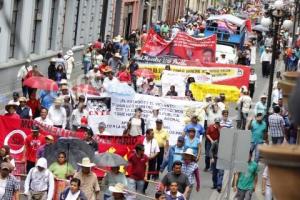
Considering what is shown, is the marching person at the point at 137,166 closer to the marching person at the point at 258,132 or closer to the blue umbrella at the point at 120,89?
the marching person at the point at 258,132

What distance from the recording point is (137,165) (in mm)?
16578

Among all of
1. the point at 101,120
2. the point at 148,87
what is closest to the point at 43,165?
the point at 101,120

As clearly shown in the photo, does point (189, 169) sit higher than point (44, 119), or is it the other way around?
→ point (44, 119)

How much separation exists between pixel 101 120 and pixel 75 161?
547cm

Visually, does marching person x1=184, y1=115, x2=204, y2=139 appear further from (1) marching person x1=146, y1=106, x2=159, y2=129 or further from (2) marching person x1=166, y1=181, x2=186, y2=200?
(2) marching person x1=166, y1=181, x2=186, y2=200

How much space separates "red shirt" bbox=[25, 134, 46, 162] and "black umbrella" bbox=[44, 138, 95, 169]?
1097mm

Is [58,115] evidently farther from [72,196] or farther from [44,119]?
[72,196]

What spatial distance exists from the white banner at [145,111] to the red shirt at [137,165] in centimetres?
407

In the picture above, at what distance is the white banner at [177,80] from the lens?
2814cm

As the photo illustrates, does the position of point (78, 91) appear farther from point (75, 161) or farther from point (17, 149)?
point (75, 161)

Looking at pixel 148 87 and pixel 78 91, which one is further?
pixel 148 87

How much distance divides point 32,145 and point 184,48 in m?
19.7

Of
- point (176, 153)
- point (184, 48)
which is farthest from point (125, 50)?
point (176, 153)

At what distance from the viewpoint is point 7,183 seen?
Answer: 13953 mm
